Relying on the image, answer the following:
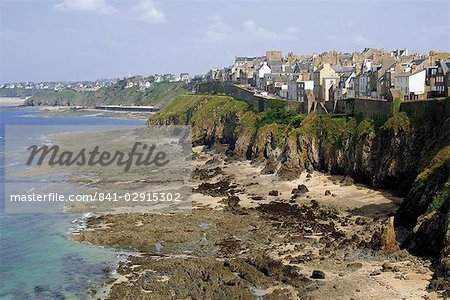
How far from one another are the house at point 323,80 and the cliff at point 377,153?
5.72 m

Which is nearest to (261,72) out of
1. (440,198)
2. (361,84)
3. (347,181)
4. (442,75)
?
(361,84)

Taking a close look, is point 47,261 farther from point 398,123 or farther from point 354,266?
point 398,123

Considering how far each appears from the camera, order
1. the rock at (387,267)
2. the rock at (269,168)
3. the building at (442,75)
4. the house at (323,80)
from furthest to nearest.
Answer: the house at (323,80)
the rock at (269,168)
the building at (442,75)
the rock at (387,267)

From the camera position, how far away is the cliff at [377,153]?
2508cm

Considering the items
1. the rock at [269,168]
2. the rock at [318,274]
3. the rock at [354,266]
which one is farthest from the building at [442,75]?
the rock at [318,274]

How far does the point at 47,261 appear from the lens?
27.1m

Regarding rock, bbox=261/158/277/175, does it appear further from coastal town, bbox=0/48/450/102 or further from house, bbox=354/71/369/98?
house, bbox=354/71/369/98

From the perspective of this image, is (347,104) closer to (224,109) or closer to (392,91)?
(392,91)

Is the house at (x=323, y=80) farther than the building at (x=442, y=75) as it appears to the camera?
Yes

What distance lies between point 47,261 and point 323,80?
3879cm

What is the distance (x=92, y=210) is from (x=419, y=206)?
21.1 meters

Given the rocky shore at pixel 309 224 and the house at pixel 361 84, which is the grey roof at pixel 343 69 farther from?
the rocky shore at pixel 309 224

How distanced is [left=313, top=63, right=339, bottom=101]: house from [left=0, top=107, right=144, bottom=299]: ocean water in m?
31.6

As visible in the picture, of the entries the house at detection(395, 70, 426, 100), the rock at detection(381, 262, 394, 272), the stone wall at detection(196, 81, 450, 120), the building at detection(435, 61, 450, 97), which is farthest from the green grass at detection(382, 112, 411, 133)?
the rock at detection(381, 262, 394, 272)
